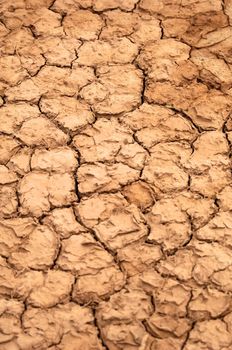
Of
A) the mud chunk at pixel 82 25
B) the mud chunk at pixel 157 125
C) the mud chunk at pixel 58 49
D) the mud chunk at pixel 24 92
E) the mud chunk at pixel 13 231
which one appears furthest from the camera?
the mud chunk at pixel 82 25

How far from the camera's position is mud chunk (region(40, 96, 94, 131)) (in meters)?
2.22

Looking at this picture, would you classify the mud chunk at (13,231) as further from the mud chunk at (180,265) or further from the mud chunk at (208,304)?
Answer: the mud chunk at (208,304)

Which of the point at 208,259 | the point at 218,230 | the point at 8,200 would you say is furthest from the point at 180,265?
the point at 8,200

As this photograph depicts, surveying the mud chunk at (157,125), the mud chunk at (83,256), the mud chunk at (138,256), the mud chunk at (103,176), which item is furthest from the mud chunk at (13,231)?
the mud chunk at (157,125)

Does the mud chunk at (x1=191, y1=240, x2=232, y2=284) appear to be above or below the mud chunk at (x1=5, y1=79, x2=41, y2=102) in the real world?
below

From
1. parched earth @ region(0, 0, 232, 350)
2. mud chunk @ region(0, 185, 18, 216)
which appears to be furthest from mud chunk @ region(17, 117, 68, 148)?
mud chunk @ region(0, 185, 18, 216)

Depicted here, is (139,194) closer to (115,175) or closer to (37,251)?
(115,175)

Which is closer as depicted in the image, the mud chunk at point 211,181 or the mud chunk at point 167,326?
the mud chunk at point 167,326

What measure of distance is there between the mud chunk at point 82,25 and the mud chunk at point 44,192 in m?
0.89

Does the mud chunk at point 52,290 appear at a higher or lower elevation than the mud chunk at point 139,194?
lower

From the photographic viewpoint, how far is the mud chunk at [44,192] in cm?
197

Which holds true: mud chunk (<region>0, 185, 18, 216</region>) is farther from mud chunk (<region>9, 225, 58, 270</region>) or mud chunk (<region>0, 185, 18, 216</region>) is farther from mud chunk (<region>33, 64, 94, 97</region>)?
mud chunk (<region>33, 64, 94, 97</region>)

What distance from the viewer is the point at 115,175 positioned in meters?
2.06

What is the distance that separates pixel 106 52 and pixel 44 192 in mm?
878
